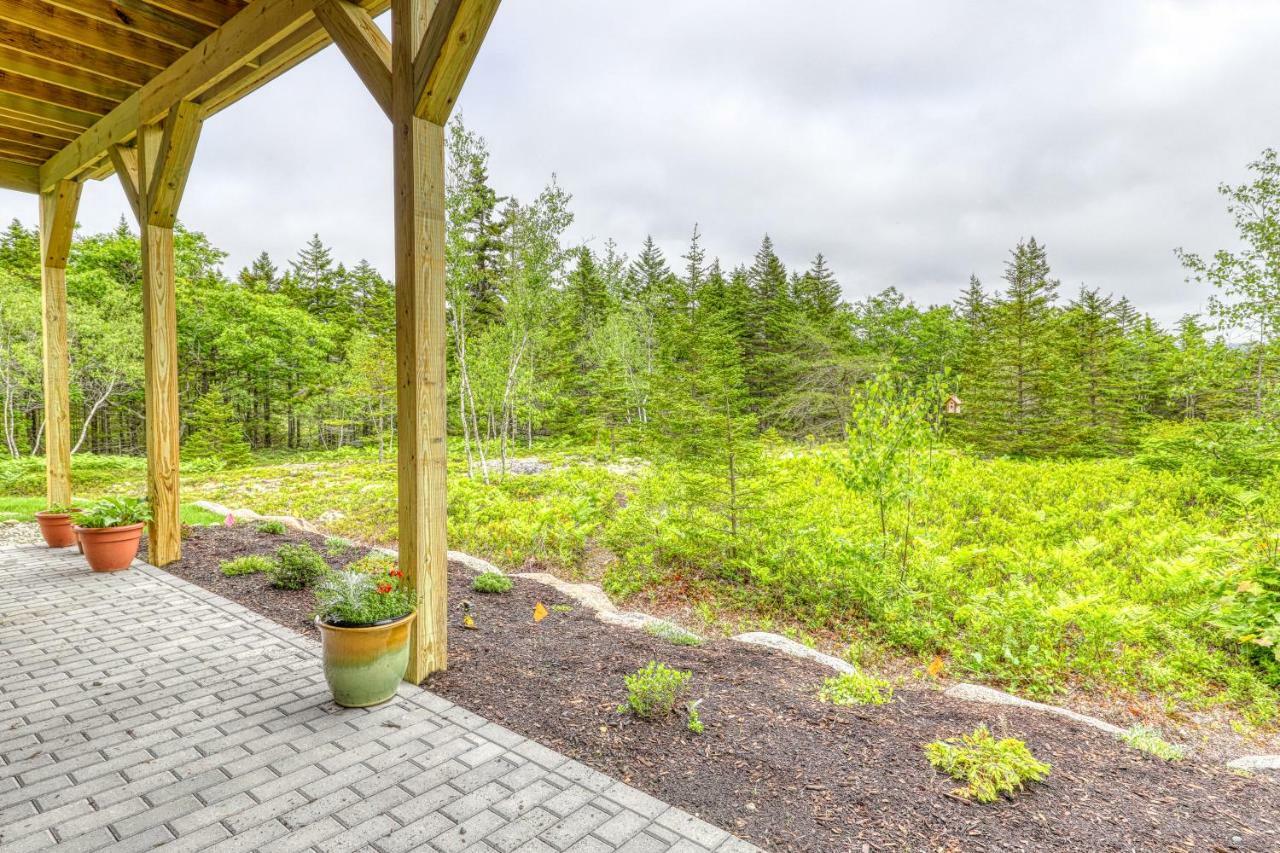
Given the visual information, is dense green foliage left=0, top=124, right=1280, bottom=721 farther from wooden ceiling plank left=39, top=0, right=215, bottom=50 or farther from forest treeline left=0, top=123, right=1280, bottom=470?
wooden ceiling plank left=39, top=0, right=215, bottom=50

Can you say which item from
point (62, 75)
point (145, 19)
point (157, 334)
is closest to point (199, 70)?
point (145, 19)

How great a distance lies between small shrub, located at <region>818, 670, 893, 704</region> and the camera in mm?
2502

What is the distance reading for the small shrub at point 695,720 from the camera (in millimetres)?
2234

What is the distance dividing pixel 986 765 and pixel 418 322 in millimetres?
2729

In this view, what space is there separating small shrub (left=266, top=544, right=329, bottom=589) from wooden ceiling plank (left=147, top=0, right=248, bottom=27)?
339 centimetres

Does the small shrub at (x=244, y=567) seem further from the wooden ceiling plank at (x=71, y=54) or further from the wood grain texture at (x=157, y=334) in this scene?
the wooden ceiling plank at (x=71, y=54)

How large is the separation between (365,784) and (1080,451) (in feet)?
41.9

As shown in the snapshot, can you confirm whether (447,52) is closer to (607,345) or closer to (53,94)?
(53,94)

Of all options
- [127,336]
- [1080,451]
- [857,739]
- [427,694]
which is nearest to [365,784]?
[427,694]

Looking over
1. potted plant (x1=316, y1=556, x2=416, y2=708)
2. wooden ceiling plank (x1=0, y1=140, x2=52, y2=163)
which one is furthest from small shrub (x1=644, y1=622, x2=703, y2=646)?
wooden ceiling plank (x1=0, y1=140, x2=52, y2=163)

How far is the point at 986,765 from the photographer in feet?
6.26

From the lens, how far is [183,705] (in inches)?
97.8

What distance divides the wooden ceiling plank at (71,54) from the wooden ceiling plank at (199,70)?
10cm

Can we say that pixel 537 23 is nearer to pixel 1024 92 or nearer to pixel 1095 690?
pixel 1024 92
